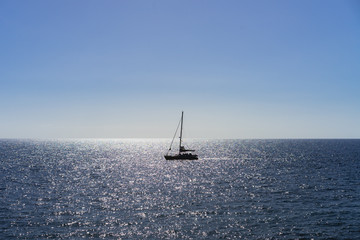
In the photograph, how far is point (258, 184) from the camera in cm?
6625

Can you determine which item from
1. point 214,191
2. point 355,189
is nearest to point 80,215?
point 214,191

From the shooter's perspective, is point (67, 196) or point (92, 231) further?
point (67, 196)

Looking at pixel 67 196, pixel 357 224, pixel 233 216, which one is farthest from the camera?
pixel 67 196

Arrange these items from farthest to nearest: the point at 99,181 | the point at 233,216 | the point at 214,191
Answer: the point at 99,181
the point at 214,191
the point at 233,216

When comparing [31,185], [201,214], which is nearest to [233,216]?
[201,214]

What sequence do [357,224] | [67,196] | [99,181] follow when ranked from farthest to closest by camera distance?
[99,181], [67,196], [357,224]

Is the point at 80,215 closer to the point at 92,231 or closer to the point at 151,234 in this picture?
the point at 92,231

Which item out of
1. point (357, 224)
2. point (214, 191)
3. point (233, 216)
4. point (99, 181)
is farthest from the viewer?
point (99, 181)

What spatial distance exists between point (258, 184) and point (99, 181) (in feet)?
134

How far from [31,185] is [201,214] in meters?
44.6

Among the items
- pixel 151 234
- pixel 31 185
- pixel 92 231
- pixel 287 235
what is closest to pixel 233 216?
pixel 287 235

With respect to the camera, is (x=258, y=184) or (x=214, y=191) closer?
(x=214, y=191)

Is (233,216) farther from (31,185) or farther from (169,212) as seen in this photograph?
(31,185)

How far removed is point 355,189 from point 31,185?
73397 mm
